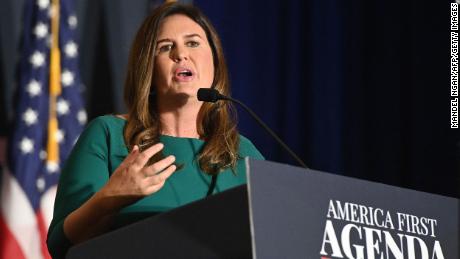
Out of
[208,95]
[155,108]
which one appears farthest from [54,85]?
[208,95]

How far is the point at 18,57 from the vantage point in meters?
3.79

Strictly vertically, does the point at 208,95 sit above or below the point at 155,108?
below

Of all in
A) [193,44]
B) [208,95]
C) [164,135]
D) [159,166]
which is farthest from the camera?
[193,44]

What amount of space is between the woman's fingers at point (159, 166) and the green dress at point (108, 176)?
1.32 feet

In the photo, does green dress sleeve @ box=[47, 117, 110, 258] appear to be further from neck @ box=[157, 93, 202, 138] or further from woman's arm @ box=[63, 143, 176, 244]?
neck @ box=[157, 93, 202, 138]

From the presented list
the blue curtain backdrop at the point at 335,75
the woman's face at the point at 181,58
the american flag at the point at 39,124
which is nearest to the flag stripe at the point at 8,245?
the american flag at the point at 39,124

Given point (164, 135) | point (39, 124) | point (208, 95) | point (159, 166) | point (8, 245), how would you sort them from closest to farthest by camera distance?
1. point (159, 166)
2. point (208, 95)
3. point (164, 135)
4. point (8, 245)
5. point (39, 124)

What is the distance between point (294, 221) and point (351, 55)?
2930mm

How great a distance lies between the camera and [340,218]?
4.75ft

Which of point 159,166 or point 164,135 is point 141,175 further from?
point 164,135

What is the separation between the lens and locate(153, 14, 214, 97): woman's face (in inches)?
88.8

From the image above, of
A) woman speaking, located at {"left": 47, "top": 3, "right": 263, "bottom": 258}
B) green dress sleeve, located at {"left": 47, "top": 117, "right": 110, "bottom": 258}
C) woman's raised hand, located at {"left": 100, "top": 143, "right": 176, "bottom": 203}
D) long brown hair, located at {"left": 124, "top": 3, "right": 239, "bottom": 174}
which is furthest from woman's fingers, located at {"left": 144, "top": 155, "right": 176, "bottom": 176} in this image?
long brown hair, located at {"left": 124, "top": 3, "right": 239, "bottom": 174}

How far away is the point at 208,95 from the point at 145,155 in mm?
451

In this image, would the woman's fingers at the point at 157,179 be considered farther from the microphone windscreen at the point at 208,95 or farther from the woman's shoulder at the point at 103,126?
the woman's shoulder at the point at 103,126
